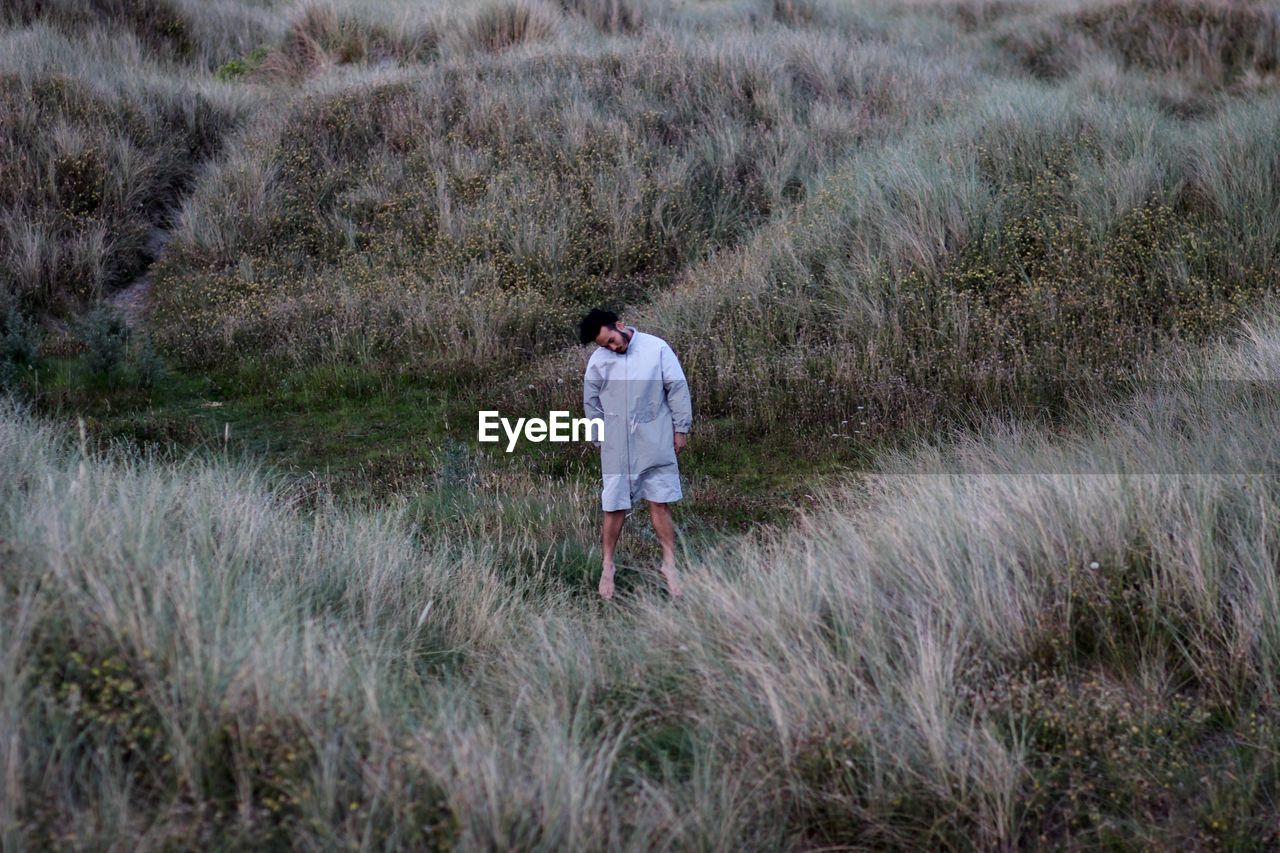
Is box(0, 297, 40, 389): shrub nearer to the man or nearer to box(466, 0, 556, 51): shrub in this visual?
the man

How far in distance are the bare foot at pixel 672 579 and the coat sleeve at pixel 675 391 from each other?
819 millimetres

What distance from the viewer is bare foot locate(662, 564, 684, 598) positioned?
6076 mm

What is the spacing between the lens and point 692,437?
9.38 m

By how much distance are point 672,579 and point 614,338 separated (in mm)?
1416

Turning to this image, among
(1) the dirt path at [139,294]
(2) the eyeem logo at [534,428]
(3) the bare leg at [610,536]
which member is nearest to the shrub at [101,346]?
(1) the dirt path at [139,294]

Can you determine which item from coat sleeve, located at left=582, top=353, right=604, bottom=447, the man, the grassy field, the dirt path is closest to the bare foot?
the man

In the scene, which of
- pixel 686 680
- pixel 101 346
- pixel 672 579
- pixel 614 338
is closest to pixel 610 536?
pixel 672 579

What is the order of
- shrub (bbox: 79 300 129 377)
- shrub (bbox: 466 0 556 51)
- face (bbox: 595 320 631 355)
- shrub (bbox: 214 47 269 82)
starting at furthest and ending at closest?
shrub (bbox: 214 47 269 82) < shrub (bbox: 466 0 556 51) < shrub (bbox: 79 300 129 377) < face (bbox: 595 320 631 355)

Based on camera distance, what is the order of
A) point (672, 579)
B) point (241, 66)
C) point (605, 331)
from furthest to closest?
point (241, 66)
point (605, 331)
point (672, 579)

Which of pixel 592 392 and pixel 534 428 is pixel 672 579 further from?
pixel 534 428

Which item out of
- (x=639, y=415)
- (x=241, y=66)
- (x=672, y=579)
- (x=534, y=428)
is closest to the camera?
(x=672, y=579)

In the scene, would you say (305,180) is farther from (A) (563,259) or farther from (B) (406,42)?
(B) (406,42)

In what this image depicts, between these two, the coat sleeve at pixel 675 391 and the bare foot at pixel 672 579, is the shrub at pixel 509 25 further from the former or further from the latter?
the bare foot at pixel 672 579

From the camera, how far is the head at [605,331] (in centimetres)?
637
